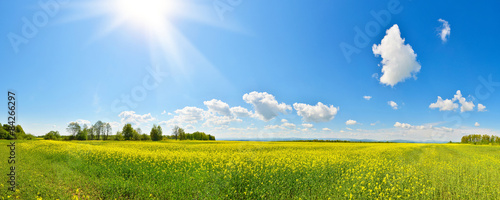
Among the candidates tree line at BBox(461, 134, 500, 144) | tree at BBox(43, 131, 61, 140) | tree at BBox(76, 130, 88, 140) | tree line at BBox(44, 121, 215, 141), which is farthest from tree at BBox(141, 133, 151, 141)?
tree line at BBox(461, 134, 500, 144)

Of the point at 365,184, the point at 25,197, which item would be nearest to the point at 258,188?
the point at 365,184

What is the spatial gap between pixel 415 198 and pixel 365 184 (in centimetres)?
180

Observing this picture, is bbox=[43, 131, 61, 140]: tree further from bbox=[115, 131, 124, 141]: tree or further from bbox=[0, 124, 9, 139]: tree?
bbox=[115, 131, 124, 141]: tree

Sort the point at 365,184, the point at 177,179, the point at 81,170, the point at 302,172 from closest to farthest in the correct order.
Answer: the point at 365,184 → the point at 177,179 → the point at 302,172 → the point at 81,170

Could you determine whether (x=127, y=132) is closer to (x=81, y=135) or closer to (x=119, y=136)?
(x=119, y=136)

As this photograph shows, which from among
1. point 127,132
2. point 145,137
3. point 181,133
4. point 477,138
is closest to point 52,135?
point 127,132

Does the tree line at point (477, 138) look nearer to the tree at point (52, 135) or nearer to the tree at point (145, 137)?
the tree at point (145, 137)

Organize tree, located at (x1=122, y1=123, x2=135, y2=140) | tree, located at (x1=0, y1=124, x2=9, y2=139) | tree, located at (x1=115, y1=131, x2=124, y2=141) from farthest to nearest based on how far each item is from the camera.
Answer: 1. tree, located at (x1=122, y1=123, x2=135, y2=140)
2. tree, located at (x1=115, y1=131, x2=124, y2=141)
3. tree, located at (x1=0, y1=124, x2=9, y2=139)

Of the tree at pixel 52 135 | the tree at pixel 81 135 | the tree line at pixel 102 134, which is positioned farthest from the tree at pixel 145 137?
the tree at pixel 52 135

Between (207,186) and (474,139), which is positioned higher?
(207,186)

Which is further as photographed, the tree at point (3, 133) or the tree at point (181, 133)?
the tree at point (181, 133)

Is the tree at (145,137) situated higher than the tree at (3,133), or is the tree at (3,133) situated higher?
the tree at (3,133)

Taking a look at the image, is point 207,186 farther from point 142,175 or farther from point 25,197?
point 25,197

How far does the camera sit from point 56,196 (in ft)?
25.7
